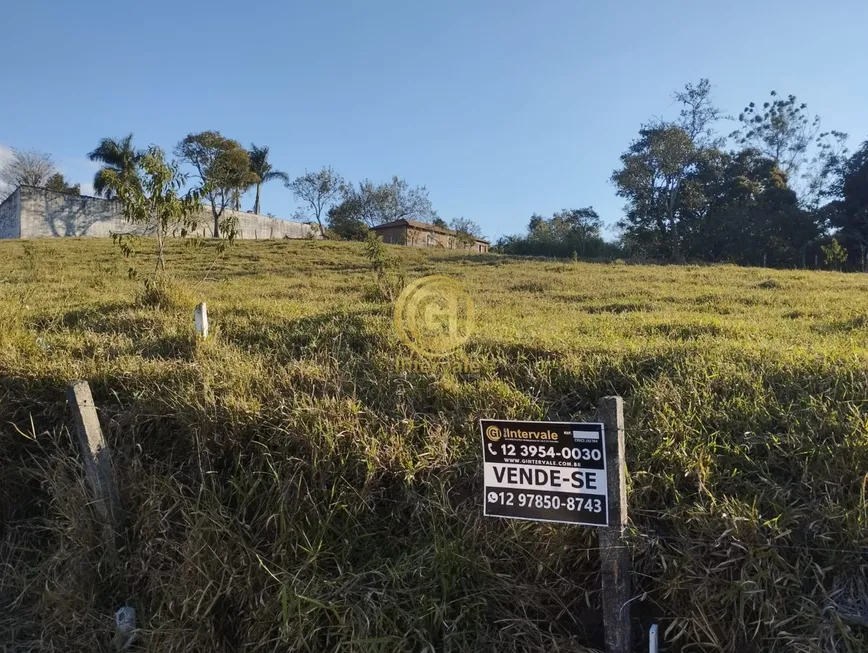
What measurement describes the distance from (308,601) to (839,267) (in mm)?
24721

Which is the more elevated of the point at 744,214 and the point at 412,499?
the point at 744,214

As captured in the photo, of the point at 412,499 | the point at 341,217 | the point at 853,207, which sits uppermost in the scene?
the point at 341,217

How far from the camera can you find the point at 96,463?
2.62 metres

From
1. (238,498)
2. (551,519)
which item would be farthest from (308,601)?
(551,519)

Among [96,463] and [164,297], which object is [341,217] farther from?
[96,463]

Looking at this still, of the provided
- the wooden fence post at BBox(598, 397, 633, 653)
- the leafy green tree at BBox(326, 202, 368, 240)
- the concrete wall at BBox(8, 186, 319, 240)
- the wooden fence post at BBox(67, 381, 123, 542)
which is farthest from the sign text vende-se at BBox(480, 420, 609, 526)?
the leafy green tree at BBox(326, 202, 368, 240)

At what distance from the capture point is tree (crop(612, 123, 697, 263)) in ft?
87.6

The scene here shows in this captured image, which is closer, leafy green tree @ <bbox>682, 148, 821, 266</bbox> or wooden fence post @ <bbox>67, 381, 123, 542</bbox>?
wooden fence post @ <bbox>67, 381, 123, 542</bbox>

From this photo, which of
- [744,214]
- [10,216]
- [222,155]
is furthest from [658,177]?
[10,216]

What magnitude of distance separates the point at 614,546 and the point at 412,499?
2.89 feet

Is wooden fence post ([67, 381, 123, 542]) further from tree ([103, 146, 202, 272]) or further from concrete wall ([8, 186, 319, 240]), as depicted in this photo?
concrete wall ([8, 186, 319, 240])

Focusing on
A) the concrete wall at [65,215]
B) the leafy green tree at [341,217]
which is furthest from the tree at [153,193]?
A: the leafy green tree at [341,217]

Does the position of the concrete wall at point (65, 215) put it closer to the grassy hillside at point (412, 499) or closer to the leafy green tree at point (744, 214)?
the leafy green tree at point (744, 214)

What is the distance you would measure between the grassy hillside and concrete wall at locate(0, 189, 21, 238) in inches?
1133
